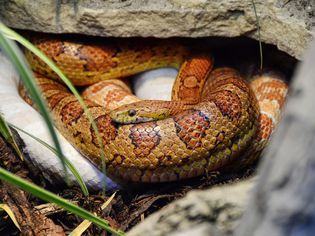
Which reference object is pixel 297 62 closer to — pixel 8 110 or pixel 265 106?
pixel 265 106

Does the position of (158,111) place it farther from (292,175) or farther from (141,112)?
(292,175)

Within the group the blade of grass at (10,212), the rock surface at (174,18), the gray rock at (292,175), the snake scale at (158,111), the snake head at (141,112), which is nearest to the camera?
the gray rock at (292,175)

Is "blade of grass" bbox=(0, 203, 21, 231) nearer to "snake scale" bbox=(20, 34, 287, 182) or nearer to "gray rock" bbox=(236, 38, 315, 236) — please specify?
"snake scale" bbox=(20, 34, 287, 182)

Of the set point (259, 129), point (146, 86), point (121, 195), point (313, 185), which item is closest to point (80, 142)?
point (121, 195)

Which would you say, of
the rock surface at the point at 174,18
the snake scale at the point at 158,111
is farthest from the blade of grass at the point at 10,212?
the rock surface at the point at 174,18

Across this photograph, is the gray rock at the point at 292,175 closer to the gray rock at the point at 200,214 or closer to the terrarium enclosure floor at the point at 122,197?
the gray rock at the point at 200,214

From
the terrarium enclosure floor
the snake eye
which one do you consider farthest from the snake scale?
the terrarium enclosure floor

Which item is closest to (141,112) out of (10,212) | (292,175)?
(10,212)
